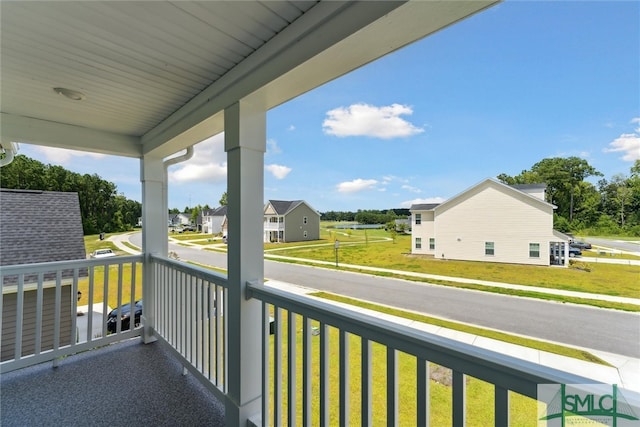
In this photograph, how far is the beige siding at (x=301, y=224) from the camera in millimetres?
1532

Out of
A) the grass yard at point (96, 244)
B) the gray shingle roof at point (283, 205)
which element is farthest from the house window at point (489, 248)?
the grass yard at point (96, 244)

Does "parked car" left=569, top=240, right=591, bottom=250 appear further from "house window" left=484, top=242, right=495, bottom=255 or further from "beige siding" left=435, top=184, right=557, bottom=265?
"house window" left=484, top=242, right=495, bottom=255

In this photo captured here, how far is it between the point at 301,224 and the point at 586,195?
1207mm

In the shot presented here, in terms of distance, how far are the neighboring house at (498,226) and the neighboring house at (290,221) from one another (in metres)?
0.65

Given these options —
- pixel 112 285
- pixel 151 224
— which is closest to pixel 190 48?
pixel 151 224

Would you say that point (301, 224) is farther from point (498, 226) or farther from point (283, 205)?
point (498, 226)

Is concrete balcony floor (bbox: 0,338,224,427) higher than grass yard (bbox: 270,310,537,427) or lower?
lower

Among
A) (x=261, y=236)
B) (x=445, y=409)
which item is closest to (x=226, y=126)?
(x=261, y=236)

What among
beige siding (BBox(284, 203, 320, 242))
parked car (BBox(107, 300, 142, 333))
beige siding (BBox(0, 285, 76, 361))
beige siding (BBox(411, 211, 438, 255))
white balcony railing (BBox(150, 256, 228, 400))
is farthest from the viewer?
parked car (BBox(107, 300, 142, 333))

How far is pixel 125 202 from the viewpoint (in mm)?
3127

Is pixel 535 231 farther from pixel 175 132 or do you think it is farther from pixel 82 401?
pixel 82 401

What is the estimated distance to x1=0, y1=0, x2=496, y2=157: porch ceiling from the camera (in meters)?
1.10

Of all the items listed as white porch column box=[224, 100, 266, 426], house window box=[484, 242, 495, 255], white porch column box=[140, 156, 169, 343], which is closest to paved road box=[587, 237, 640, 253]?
house window box=[484, 242, 495, 255]

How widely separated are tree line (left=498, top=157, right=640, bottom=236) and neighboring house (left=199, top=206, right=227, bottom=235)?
1.69 meters
